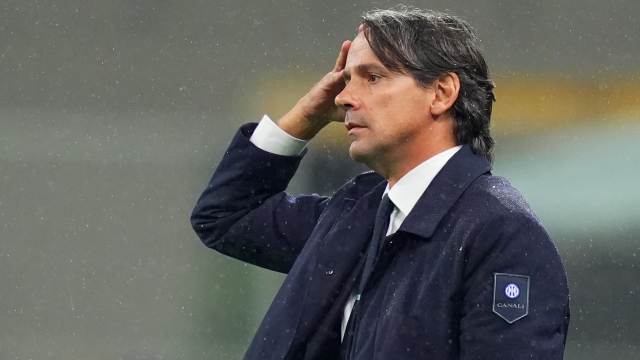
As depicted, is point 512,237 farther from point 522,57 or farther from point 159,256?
point 159,256

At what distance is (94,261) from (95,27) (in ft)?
2.67

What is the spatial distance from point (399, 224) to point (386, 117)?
19 cm

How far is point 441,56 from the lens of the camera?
1.75m

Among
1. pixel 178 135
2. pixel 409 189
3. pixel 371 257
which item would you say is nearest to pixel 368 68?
pixel 409 189

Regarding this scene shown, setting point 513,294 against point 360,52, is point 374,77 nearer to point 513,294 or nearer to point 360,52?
point 360,52

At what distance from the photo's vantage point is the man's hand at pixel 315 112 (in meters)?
1.99

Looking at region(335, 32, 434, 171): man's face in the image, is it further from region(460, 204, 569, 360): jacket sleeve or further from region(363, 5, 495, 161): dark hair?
region(460, 204, 569, 360): jacket sleeve

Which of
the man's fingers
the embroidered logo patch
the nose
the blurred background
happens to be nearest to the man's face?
the nose

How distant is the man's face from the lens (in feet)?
5.61

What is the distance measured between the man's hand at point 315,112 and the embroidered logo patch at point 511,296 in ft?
2.06

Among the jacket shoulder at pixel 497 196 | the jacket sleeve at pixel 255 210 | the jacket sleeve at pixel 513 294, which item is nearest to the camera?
the jacket sleeve at pixel 513 294

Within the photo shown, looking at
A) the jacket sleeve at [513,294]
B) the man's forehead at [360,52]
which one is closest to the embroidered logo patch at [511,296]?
the jacket sleeve at [513,294]

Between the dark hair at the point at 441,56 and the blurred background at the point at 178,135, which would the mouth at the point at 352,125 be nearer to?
the dark hair at the point at 441,56

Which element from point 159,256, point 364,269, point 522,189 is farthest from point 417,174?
point 159,256
